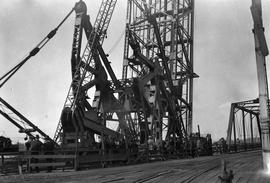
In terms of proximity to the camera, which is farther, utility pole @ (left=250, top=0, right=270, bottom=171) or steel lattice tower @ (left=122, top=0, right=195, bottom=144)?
steel lattice tower @ (left=122, top=0, right=195, bottom=144)

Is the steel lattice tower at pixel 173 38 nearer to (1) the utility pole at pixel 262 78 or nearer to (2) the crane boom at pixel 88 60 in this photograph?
(2) the crane boom at pixel 88 60

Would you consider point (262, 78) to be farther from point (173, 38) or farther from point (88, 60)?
point (173, 38)

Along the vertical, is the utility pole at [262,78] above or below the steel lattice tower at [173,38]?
below

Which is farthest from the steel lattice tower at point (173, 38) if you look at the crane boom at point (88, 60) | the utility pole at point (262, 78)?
the utility pole at point (262, 78)

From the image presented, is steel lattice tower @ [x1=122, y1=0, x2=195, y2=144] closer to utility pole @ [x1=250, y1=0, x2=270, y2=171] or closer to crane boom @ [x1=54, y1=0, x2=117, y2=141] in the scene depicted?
crane boom @ [x1=54, y1=0, x2=117, y2=141]

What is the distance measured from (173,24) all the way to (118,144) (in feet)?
89.1

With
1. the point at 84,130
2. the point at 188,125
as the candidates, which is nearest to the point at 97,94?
the point at 84,130

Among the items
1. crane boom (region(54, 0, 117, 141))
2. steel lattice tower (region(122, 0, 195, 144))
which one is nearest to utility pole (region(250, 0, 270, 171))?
crane boom (region(54, 0, 117, 141))

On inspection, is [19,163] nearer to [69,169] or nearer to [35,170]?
[35,170]

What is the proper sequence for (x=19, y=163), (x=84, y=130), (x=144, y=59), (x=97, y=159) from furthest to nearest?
(x=144, y=59) → (x=84, y=130) → (x=97, y=159) → (x=19, y=163)

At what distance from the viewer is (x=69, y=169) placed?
20.8 metres

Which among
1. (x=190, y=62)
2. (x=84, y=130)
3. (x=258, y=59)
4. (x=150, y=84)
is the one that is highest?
(x=190, y=62)

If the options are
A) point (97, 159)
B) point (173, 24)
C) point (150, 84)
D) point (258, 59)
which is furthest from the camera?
point (173, 24)

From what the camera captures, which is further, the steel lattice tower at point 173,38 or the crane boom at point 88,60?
the steel lattice tower at point 173,38
